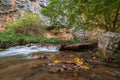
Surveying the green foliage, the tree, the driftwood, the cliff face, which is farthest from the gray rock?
the cliff face

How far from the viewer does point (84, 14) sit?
33.6ft

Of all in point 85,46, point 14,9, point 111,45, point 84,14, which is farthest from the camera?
point 14,9

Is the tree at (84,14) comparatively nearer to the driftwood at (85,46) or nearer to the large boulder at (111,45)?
the driftwood at (85,46)

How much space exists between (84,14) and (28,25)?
37.8 ft

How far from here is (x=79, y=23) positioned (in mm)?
10594

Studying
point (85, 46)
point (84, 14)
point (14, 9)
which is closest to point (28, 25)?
point (14, 9)

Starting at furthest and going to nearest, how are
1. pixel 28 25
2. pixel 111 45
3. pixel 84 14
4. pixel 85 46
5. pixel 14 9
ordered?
pixel 14 9
pixel 28 25
pixel 85 46
pixel 84 14
pixel 111 45

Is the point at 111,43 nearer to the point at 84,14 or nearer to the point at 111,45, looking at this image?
the point at 111,45

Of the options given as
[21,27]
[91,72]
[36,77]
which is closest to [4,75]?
[36,77]

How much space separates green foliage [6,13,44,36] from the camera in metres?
19.9

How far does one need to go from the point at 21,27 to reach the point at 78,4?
11.6m

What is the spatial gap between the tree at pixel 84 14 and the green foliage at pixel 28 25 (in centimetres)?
920

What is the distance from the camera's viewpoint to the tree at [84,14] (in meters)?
9.24

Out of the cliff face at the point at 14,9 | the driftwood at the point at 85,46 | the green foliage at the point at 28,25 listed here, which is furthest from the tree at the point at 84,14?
the cliff face at the point at 14,9
